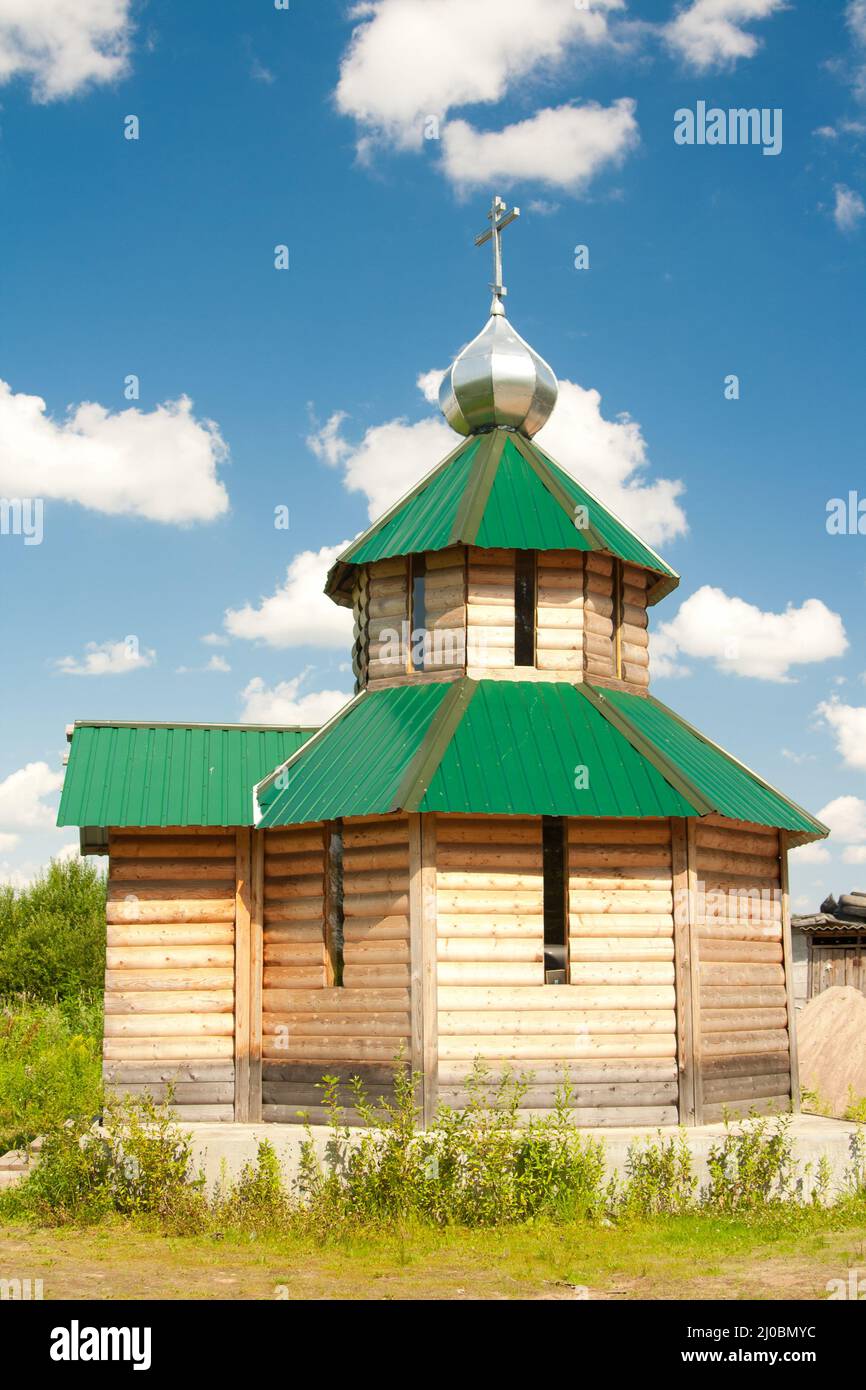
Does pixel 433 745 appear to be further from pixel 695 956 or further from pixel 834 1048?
pixel 834 1048

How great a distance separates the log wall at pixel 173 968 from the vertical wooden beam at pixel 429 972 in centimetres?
294

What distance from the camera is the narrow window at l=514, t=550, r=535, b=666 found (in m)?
15.4

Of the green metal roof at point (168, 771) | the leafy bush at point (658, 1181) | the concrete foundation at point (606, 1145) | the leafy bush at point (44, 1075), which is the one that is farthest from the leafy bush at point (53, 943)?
the leafy bush at point (658, 1181)

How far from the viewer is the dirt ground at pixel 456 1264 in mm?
9680

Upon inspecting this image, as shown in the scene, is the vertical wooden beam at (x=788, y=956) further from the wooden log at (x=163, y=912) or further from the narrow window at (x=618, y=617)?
the wooden log at (x=163, y=912)

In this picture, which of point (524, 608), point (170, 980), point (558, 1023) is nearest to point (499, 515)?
point (524, 608)

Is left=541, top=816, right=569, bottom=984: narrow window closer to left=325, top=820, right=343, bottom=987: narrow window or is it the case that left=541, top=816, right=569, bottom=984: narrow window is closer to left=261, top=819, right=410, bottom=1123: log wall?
left=261, top=819, right=410, bottom=1123: log wall

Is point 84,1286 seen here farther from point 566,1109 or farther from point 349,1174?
point 566,1109

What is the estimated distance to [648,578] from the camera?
16703 mm

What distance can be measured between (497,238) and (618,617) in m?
5.93

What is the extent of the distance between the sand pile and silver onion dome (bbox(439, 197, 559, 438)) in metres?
10.4
